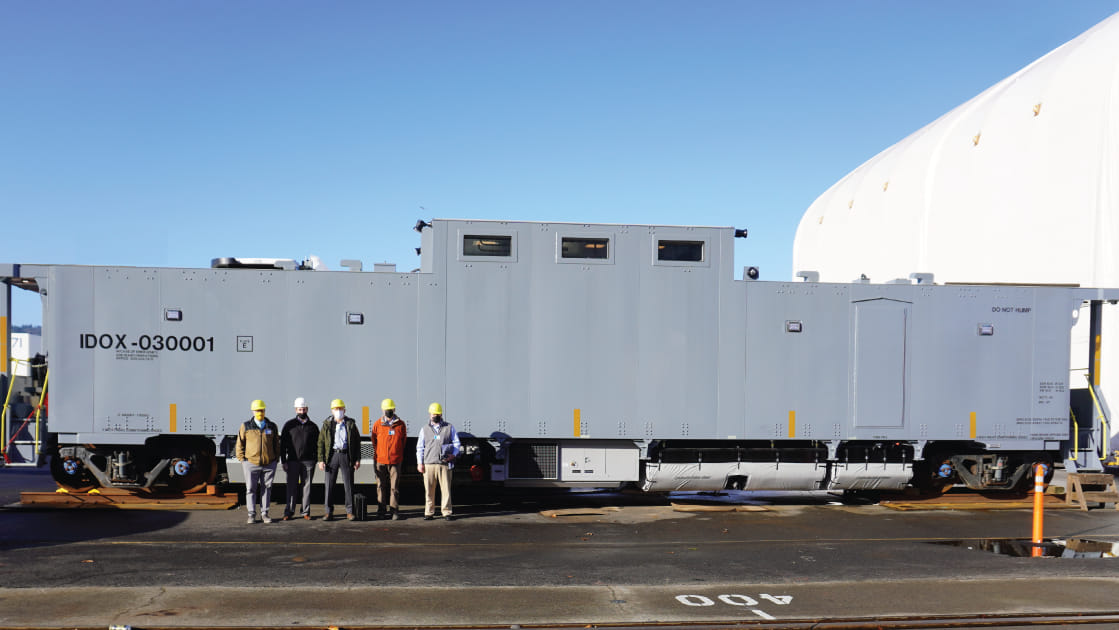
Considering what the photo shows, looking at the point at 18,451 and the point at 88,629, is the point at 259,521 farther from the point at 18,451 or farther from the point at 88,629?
the point at 88,629

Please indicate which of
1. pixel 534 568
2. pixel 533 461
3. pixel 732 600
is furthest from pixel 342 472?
pixel 732 600

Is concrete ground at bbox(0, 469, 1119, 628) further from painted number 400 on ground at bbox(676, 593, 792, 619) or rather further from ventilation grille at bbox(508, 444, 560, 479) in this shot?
ventilation grille at bbox(508, 444, 560, 479)

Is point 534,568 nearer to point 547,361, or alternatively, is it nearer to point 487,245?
point 547,361

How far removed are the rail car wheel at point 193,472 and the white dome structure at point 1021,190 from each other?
1939cm

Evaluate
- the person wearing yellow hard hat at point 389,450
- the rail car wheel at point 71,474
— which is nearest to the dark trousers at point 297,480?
the person wearing yellow hard hat at point 389,450

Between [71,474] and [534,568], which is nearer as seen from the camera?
[534,568]

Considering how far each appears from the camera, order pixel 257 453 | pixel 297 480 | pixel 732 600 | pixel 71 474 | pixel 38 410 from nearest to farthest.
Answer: pixel 732 600 < pixel 257 453 < pixel 297 480 < pixel 38 410 < pixel 71 474

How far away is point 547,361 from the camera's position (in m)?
13.5

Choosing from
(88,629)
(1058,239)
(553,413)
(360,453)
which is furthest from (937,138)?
(88,629)

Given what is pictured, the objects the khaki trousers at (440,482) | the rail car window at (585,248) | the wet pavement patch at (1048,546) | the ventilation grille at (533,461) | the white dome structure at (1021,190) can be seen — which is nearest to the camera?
the wet pavement patch at (1048,546)

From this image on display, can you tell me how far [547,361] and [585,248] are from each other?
6.35 feet

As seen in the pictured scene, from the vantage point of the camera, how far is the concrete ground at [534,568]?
750 centimetres

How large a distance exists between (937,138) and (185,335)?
91.1 ft

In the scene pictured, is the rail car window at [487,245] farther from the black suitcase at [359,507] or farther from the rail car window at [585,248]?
the black suitcase at [359,507]
